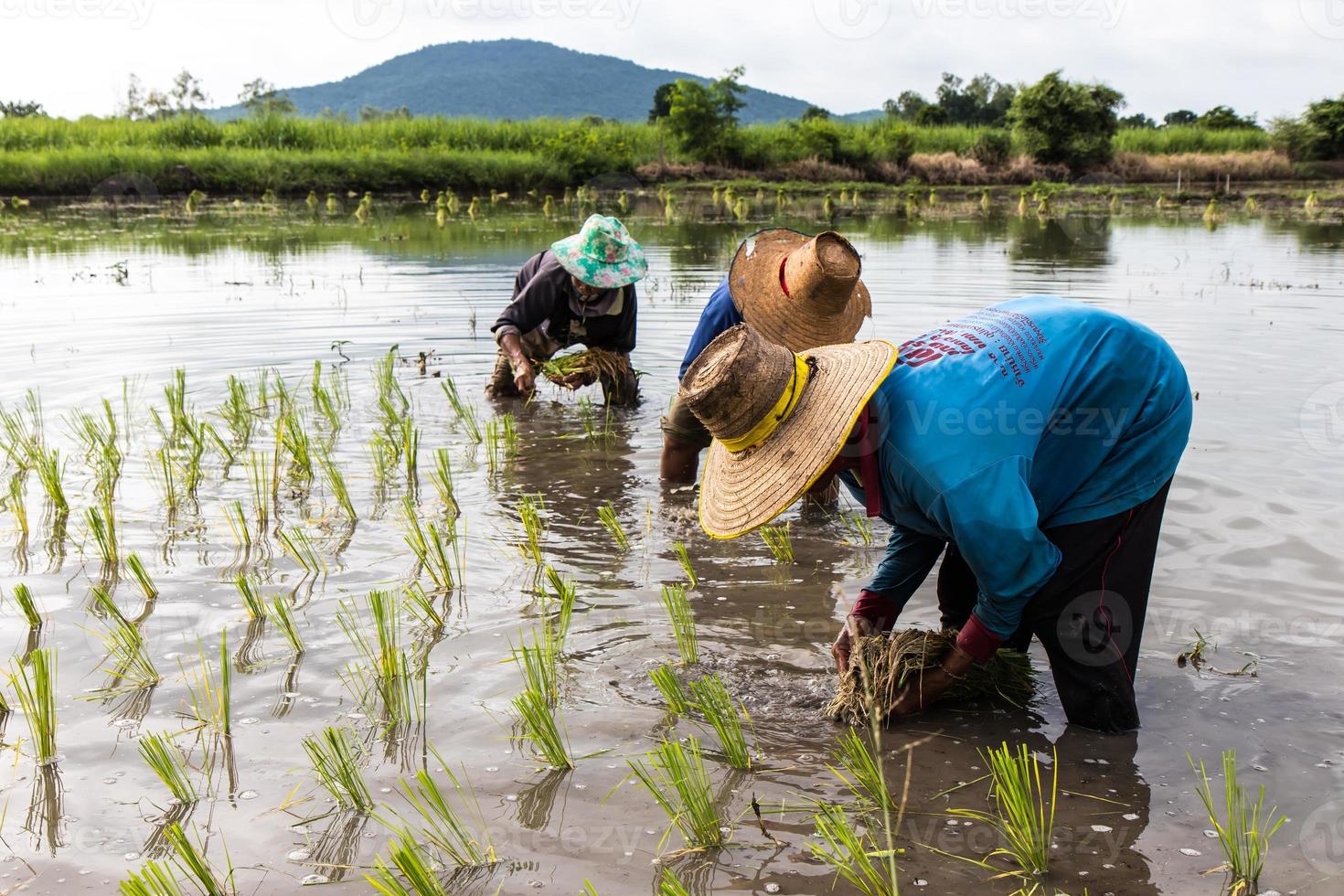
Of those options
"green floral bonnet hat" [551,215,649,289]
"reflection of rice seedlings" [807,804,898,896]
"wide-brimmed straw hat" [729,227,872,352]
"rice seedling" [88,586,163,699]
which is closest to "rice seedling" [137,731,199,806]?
"rice seedling" [88,586,163,699]

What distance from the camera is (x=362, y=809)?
252 centimetres

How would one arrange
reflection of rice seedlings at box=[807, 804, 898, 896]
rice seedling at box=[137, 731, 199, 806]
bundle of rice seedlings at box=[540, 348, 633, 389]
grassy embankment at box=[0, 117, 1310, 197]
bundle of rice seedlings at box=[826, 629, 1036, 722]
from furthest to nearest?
grassy embankment at box=[0, 117, 1310, 197]
bundle of rice seedlings at box=[540, 348, 633, 389]
bundle of rice seedlings at box=[826, 629, 1036, 722]
rice seedling at box=[137, 731, 199, 806]
reflection of rice seedlings at box=[807, 804, 898, 896]

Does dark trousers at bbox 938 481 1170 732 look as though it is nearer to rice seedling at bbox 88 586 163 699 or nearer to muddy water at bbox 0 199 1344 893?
muddy water at bbox 0 199 1344 893

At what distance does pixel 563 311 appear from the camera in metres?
6.45

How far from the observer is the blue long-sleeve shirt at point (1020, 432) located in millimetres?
2320

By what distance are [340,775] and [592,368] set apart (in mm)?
4203

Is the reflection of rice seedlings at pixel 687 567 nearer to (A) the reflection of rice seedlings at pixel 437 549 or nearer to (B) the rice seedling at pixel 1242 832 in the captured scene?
(A) the reflection of rice seedlings at pixel 437 549

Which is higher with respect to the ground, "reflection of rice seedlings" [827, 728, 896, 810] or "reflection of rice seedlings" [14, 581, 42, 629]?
"reflection of rice seedlings" [14, 581, 42, 629]

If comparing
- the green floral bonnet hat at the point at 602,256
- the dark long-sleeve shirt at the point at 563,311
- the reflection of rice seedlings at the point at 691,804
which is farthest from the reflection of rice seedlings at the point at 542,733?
the dark long-sleeve shirt at the point at 563,311

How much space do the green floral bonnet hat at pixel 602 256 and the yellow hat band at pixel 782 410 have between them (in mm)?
Answer: 3514

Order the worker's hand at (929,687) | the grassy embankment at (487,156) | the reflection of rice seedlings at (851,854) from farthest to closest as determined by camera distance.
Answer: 1. the grassy embankment at (487,156)
2. the worker's hand at (929,687)
3. the reflection of rice seedlings at (851,854)

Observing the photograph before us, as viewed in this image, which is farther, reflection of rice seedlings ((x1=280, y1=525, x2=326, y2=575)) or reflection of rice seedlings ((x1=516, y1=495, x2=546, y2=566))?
reflection of rice seedlings ((x1=516, y1=495, x2=546, y2=566))

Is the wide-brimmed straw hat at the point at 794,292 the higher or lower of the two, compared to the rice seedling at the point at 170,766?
higher

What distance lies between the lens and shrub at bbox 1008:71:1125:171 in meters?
30.9
